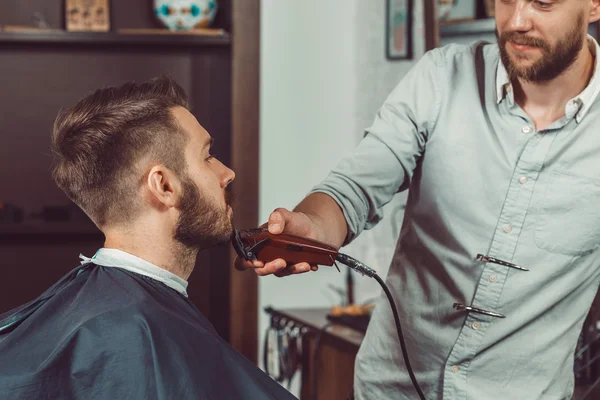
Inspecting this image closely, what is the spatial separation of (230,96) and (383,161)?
208 centimetres

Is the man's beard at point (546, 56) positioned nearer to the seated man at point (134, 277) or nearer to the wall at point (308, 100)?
the seated man at point (134, 277)

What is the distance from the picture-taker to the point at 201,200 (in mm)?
1595

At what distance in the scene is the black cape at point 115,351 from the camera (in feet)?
4.37

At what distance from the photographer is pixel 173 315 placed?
1.44 meters

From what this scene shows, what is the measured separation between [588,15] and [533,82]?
19 centimetres

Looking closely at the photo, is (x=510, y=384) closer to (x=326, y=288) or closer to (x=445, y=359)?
(x=445, y=359)

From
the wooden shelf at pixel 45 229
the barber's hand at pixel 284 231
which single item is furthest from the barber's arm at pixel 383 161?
the wooden shelf at pixel 45 229

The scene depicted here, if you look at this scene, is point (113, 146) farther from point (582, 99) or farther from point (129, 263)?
point (582, 99)

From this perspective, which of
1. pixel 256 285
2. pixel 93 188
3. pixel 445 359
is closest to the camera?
pixel 93 188

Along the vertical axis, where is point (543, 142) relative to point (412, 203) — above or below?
above

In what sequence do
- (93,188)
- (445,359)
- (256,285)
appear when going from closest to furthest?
(93,188)
(445,359)
(256,285)

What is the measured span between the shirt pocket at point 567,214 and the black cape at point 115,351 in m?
0.65

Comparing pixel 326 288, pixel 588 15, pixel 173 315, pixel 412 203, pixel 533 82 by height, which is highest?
pixel 588 15

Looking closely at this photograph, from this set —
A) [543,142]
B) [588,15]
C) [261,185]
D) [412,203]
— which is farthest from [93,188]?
[261,185]
